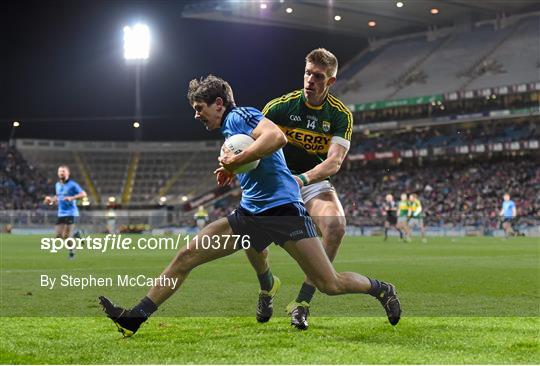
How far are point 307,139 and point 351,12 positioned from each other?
49.9m

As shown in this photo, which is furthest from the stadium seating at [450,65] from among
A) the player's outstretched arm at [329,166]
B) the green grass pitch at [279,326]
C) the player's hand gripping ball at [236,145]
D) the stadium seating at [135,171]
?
the player's hand gripping ball at [236,145]

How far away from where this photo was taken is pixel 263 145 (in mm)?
5781

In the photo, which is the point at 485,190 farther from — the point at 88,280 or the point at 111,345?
the point at 111,345

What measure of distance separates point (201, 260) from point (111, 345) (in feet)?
3.37

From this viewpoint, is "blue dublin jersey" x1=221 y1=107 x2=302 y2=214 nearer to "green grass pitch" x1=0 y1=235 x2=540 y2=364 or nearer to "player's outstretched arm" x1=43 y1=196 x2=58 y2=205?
"green grass pitch" x1=0 y1=235 x2=540 y2=364

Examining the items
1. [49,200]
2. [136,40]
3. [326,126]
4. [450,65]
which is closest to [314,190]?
[326,126]

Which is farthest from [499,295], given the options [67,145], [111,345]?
[67,145]

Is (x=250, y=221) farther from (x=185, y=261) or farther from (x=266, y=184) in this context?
(x=185, y=261)

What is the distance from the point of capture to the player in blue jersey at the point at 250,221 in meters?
6.20

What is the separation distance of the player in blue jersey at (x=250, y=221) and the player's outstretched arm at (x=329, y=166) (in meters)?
0.47

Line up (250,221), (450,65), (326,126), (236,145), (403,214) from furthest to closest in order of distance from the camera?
1. (450,65)
2. (403,214)
3. (326,126)
4. (250,221)
5. (236,145)

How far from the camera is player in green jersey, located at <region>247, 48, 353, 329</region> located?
7.54 meters

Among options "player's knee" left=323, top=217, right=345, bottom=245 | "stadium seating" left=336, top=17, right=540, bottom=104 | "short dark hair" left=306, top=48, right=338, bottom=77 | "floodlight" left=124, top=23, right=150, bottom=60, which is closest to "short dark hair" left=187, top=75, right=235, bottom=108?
"short dark hair" left=306, top=48, right=338, bottom=77

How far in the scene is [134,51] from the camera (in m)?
48.3
